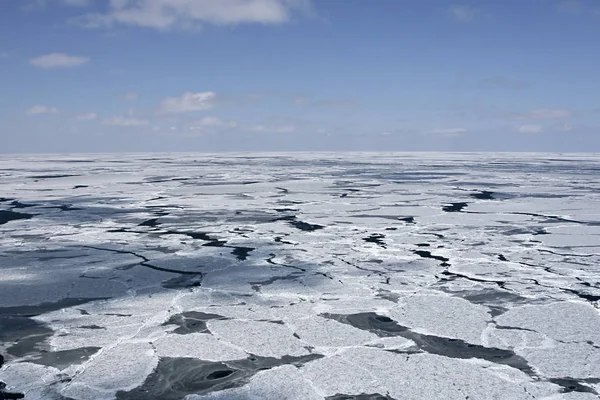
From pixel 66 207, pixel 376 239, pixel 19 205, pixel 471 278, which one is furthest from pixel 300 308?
pixel 19 205

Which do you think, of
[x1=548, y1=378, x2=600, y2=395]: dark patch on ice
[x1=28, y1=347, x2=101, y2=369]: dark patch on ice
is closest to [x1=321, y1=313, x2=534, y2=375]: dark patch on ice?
[x1=548, y1=378, x2=600, y2=395]: dark patch on ice

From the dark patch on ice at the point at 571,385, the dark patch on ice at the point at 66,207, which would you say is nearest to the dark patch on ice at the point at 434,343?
the dark patch on ice at the point at 571,385

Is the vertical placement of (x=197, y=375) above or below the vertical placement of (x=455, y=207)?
below

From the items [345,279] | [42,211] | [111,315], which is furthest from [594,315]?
[42,211]

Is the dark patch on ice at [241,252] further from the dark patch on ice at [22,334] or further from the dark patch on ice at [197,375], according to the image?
the dark patch on ice at [197,375]

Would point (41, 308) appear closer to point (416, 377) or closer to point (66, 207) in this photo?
point (416, 377)

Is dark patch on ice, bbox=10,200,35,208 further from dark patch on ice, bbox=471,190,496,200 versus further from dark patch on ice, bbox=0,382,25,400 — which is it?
dark patch on ice, bbox=471,190,496,200
